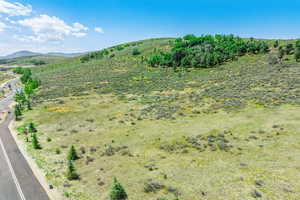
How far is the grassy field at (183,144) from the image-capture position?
45.2 feet

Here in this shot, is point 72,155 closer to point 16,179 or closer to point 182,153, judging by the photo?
point 16,179

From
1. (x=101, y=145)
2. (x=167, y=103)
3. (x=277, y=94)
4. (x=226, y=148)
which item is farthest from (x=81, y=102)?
(x=277, y=94)

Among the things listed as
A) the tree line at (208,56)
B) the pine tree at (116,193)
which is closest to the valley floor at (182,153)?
the pine tree at (116,193)

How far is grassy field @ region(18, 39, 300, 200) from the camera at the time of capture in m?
13.8

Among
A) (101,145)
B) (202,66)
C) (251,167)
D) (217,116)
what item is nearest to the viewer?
(251,167)

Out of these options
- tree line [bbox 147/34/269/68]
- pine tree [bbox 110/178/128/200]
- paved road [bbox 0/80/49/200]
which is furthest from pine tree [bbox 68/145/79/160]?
tree line [bbox 147/34/269/68]

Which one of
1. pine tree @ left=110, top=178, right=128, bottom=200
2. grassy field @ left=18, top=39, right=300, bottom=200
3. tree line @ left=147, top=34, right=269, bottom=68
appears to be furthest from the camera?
tree line @ left=147, top=34, right=269, bottom=68

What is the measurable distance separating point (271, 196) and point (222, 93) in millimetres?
31406

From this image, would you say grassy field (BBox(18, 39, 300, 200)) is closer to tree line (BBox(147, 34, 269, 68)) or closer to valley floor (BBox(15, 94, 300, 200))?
valley floor (BBox(15, 94, 300, 200))

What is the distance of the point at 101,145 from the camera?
72.8ft

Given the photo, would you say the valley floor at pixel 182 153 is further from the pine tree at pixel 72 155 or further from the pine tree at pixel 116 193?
the pine tree at pixel 116 193

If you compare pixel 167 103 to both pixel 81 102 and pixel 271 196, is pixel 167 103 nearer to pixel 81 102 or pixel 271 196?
pixel 81 102

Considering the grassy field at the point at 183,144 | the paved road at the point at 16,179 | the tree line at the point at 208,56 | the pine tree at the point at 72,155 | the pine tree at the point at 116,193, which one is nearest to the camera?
the pine tree at the point at 116,193

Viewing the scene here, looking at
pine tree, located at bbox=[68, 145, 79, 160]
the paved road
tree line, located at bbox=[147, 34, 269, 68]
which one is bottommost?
the paved road
